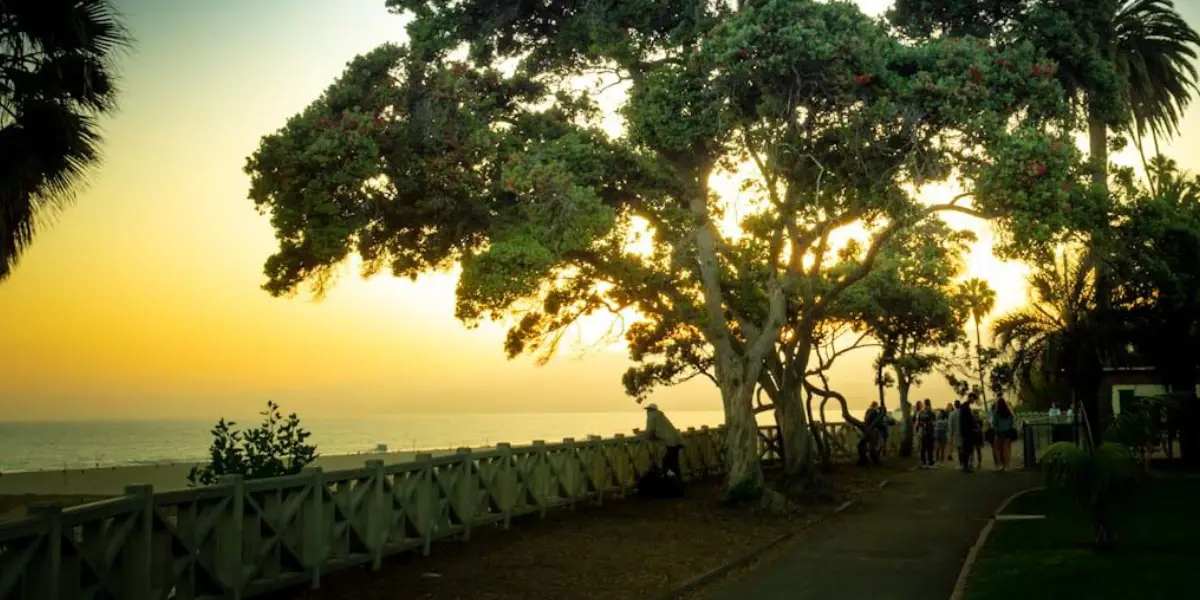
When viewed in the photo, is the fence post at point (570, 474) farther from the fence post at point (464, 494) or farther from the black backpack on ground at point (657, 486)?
the fence post at point (464, 494)

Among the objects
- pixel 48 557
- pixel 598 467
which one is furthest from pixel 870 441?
pixel 48 557

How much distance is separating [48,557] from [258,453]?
4.58 m

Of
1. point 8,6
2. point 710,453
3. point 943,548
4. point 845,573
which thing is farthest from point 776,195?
point 8,6

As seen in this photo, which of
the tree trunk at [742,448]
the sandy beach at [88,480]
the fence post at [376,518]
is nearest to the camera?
the fence post at [376,518]

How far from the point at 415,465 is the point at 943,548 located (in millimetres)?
7127

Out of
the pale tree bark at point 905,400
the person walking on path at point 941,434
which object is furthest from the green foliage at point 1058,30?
the pale tree bark at point 905,400

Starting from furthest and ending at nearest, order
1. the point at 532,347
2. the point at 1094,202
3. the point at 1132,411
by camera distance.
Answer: the point at 532,347 < the point at 1094,202 < the point at 1132,411

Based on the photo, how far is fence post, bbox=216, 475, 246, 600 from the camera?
31.7ft

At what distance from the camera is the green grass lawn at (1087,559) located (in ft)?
34.6

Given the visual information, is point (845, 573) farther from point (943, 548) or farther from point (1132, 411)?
point (1132, 411)

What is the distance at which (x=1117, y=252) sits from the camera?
1789 cm

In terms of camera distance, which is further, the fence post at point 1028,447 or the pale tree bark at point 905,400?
the pale tree bark at point 905,400

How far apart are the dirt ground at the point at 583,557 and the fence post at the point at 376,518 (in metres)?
0.22

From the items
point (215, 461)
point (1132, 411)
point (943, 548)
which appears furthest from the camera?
point (943, 548)
